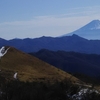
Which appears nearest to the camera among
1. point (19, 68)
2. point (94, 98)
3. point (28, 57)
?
point (94, 98)

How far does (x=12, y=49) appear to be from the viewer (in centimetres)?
9369

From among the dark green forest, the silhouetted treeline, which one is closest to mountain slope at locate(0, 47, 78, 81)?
the silhouetted treeline

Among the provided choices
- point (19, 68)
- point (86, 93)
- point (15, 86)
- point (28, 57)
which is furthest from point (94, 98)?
point (28, 57)

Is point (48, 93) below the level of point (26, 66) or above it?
above

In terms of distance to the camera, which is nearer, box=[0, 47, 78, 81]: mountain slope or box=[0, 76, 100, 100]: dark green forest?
box=[0, 76, 100, 100]: dark green forest

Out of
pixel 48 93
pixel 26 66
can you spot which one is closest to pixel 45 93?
pixel 48 93

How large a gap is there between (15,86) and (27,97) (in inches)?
146

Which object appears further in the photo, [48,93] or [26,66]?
[26,66]

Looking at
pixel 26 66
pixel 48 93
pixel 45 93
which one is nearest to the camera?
pixel 48 93

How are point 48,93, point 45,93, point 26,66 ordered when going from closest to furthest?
point 48,93
point 45,93
point 26,66

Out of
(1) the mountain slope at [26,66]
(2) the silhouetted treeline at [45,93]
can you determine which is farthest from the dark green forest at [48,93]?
(1) the mountain slope at [26,66]

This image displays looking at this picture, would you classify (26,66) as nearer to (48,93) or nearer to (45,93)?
(45,93)

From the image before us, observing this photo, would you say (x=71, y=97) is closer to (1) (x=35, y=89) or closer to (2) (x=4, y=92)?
(1) (x=35, y=89)

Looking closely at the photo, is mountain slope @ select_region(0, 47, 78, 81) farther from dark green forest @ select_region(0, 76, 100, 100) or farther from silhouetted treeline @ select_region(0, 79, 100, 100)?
dark green forest @ select_region(0, 76, 100, 100)
